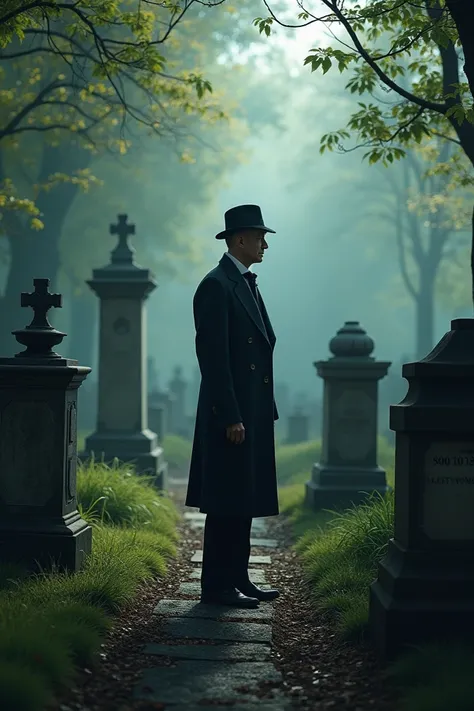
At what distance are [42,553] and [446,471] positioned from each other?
271 centimetres

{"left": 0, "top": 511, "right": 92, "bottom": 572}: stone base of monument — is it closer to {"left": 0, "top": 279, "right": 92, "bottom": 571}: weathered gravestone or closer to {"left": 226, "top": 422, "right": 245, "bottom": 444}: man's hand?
{"left": 0, "top": 279, "right": 92, "bottom": 571}: weathered gravestone

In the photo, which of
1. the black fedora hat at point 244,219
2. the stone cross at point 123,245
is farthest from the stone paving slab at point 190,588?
the stone cross at point 123,245

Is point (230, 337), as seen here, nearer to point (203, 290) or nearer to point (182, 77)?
point (203, 290)

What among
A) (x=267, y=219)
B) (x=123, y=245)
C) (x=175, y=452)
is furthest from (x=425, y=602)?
(x=267, y=219)

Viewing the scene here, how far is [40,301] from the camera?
20.9 feet

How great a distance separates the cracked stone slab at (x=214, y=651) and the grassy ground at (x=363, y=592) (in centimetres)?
50

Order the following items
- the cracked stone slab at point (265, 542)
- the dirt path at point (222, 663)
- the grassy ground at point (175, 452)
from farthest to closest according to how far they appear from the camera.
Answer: the grassy ground at point (175, 452) → the cracked stone slab at point (265, 542) → the dirt path at point (222, 663)

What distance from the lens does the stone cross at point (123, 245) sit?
1140cm

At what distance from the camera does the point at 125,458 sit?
35.0 ft

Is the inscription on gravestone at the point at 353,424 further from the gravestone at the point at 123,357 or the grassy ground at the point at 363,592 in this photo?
the gravestone at the point at 123,357

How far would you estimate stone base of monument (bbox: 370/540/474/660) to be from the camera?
4.30 metres

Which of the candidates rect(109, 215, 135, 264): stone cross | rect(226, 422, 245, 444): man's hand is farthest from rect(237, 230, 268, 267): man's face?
rect(109, 215, 135, 264): stone cross

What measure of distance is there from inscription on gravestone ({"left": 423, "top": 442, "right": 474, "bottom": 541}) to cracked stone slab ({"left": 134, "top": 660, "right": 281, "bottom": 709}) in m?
1.06

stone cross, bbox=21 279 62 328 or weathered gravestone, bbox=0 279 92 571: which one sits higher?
stone cross, bbox=21 279 62 328
